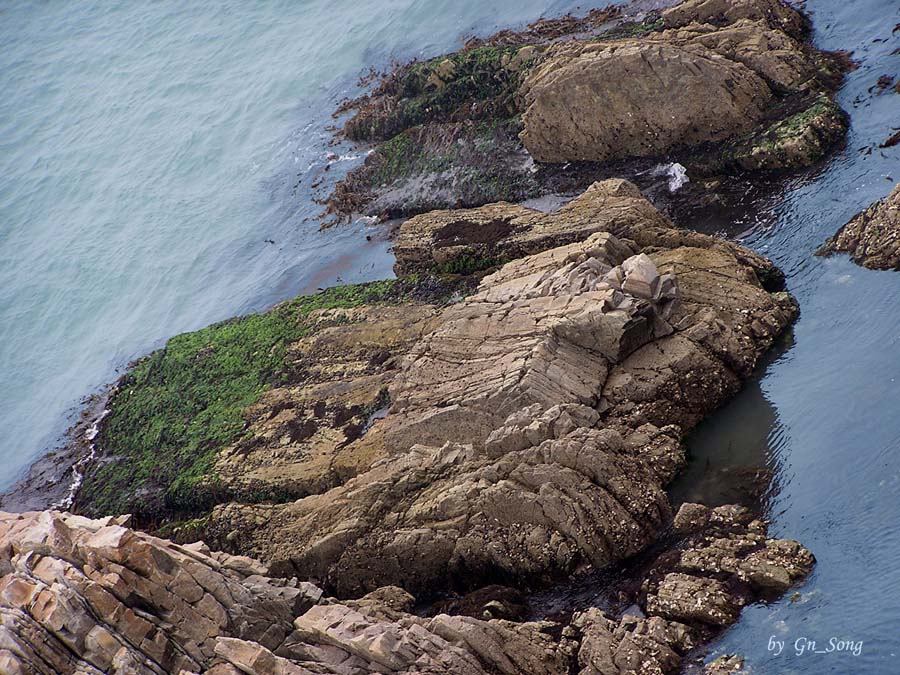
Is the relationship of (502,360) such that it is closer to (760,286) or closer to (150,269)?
(760,286)

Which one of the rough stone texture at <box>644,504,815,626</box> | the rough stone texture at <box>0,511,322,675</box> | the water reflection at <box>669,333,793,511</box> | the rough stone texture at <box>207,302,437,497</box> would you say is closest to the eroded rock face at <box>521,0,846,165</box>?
the rough stone texture at <box>207,302,437,497</box>

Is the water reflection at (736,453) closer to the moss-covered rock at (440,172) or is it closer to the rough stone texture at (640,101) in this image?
the rough stone texture at (640,101)

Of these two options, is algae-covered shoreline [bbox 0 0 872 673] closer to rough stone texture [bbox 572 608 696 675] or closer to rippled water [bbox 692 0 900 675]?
rough stone texture [bbox 572 608 696 675]

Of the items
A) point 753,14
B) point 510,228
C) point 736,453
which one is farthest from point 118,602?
point 753,14

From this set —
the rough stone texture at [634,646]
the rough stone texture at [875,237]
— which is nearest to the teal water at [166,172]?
the rough stone texture at [875,237]

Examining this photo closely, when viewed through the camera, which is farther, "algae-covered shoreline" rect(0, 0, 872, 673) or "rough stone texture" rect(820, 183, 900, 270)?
"rough stone texture" rect(820, 183, 900, 270)

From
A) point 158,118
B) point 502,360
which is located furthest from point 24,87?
point 502,360
